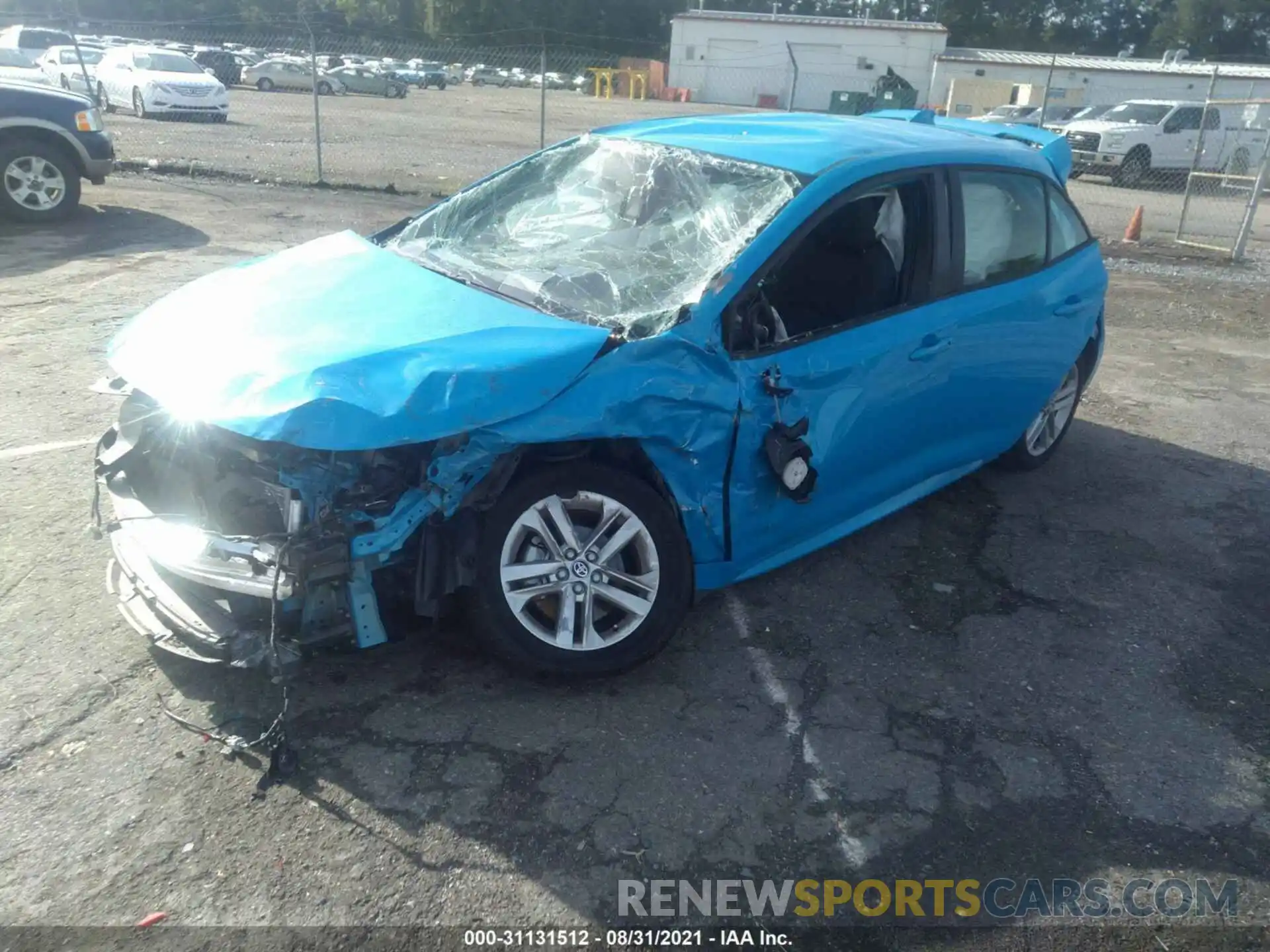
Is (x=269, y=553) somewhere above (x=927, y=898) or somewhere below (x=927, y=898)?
above

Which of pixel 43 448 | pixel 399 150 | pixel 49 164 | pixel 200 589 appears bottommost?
pixel 43 448

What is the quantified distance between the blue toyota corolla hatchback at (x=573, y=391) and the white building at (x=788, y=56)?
46617 mm

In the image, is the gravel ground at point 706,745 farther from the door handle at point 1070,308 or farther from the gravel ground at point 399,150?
the gravel ground at point 399,150

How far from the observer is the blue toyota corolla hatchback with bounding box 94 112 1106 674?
2914 mm

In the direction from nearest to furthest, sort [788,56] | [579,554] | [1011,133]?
[579,554], [1011,133], [788,56]

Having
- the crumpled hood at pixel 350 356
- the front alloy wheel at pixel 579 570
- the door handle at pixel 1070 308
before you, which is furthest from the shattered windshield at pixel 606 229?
the door handle at pixel 1070 308

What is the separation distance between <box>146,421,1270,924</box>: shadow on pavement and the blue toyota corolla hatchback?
0.27 meters

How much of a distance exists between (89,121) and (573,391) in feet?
29.7

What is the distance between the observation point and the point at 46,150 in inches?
376

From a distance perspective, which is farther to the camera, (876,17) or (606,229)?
(876,17)

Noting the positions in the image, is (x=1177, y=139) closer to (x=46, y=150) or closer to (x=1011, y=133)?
(x=1011, y=133)

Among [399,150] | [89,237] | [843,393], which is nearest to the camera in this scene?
[843,393]

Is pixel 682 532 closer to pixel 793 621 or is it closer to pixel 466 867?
pixel 793 621

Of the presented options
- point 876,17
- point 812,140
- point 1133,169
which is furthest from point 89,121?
point 876,17
